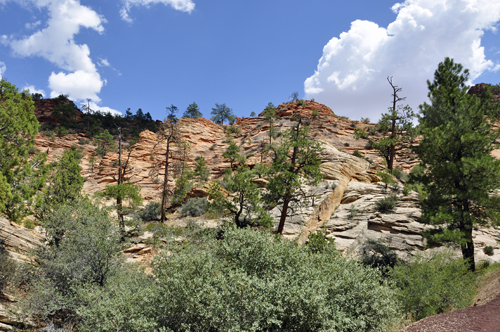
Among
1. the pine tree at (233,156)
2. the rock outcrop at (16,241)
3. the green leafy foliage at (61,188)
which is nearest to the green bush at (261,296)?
the rock outcrop at (16,241)

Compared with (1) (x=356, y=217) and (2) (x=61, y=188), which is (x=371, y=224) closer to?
(1) (x=356, y=217)

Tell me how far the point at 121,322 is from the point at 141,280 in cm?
244

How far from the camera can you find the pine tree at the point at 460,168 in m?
10.4

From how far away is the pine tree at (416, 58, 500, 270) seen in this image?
34.2ft

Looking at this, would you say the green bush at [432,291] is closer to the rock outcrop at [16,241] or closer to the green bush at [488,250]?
the green bush at [488,250]

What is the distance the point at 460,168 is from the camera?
10523 millimetres

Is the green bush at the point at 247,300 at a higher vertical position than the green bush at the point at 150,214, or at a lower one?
higher

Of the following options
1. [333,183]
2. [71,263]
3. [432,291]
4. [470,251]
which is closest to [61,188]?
[71,263]

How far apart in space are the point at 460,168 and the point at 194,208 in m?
18.6

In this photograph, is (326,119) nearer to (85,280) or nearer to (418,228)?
(418,228)

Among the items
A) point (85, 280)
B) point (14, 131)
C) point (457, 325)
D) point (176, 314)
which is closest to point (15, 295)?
point (85, 280)

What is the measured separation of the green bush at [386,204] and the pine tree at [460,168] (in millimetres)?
4744

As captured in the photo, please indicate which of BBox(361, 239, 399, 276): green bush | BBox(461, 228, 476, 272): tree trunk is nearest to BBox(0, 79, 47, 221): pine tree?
BBox(361, 239, 399, 276): green bush

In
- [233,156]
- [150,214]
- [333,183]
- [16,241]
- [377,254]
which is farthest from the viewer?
[233,156]
